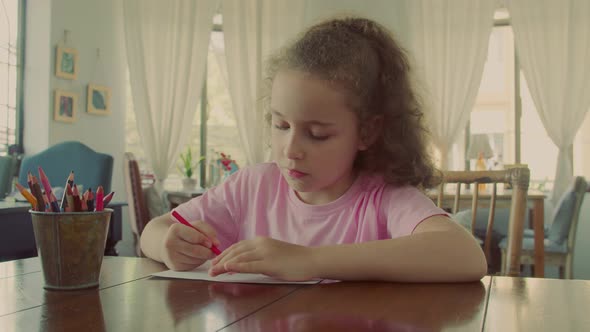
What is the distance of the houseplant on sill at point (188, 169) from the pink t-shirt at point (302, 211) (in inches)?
126

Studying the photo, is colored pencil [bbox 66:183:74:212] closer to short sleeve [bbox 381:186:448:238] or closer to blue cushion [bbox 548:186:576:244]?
short sleeve [bbox 381:186:448:238]

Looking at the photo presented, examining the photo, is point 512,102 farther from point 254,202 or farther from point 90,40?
point 254,202

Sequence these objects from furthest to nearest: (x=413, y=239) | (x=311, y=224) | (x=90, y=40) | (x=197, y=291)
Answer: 1. (x=90, y=40)
2. (x=311, y=224)
3. (x=413, y=239)
4. (x=197, y=291)

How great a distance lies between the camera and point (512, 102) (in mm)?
4859

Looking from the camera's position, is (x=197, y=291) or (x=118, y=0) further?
(x=118, y=0)

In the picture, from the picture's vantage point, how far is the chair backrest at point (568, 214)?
3346 millimetres

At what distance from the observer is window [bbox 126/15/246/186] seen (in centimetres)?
508

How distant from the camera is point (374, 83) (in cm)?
104

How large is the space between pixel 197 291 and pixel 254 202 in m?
0.51

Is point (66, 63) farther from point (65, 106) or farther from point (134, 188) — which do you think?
point (134, 188)

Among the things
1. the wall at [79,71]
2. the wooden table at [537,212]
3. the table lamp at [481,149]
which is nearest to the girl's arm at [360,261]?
the wooden table at [537,212]

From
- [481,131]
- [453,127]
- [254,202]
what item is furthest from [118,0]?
[254,202]

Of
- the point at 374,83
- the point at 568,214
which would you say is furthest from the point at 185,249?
the point at 568,214

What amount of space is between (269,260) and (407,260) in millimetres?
184
